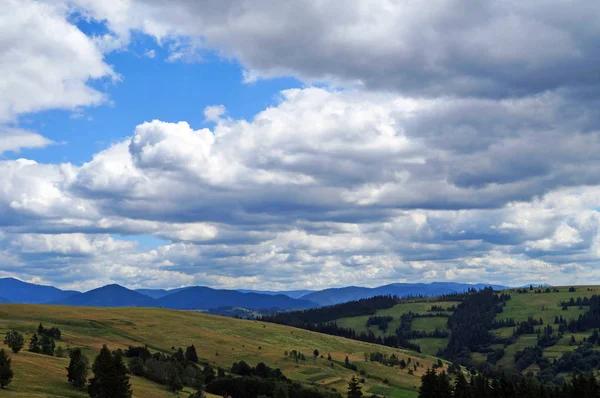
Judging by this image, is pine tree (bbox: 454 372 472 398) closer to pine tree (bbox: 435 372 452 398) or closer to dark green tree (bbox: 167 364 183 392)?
pine tree (bbox: 435 372 452 398)

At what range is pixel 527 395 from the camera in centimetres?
13975

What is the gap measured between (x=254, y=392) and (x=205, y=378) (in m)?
20.6

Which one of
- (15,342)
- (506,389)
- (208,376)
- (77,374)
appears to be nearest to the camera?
(77,374)

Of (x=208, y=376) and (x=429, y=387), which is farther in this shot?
(x=208, y=376)

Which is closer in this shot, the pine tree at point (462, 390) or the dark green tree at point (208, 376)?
the pine tree at point (462, 390)

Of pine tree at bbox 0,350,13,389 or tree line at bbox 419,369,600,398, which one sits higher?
pine tree at bbox 0,350,13,389

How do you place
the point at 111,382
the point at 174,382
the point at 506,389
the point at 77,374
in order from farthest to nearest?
1. the point at 174,382
2. the point at 506,389
3. the point at 77,374
4. the point at 111,382

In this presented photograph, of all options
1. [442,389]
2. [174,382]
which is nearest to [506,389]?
[442,389]

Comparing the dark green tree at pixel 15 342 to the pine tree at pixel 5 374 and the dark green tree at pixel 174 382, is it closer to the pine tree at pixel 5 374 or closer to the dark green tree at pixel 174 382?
the pine tree at pixel 5 374

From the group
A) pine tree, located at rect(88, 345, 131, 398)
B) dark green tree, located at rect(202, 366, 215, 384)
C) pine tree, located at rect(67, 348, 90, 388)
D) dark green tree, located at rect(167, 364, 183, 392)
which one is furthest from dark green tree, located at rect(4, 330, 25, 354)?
dark green tree, located at rect(202, 366, 215, 384)

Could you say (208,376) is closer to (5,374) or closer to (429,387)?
(429,387)

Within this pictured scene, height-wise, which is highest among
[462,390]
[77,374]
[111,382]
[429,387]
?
[77,374]

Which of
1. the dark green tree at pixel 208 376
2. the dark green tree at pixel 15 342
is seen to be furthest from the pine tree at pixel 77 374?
the dark green tree at pixel 208 376

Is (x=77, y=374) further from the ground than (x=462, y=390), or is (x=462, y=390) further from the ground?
(x=77, y=374)
